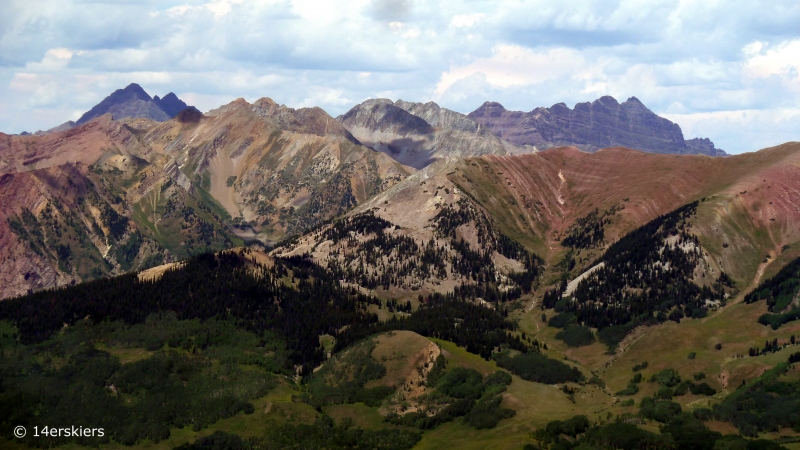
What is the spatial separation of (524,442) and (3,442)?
126 metres

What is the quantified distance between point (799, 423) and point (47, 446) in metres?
183

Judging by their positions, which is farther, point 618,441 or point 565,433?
point 565,433

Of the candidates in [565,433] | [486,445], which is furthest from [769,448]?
[486,445]

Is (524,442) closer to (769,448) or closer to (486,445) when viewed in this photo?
(486,445)

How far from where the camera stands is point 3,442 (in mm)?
197875

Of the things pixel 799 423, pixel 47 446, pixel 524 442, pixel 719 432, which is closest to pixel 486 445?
pixel 524 442

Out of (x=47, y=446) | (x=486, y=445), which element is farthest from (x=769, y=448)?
(x=47, y=446)

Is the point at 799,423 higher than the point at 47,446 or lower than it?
lower

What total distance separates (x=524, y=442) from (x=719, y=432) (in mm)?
46389

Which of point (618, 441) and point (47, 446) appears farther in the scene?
point (47, 446)

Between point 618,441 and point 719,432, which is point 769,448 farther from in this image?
point 618,441

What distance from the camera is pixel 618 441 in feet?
598

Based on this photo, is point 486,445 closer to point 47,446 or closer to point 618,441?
point 618,441

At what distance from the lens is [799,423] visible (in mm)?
196250
